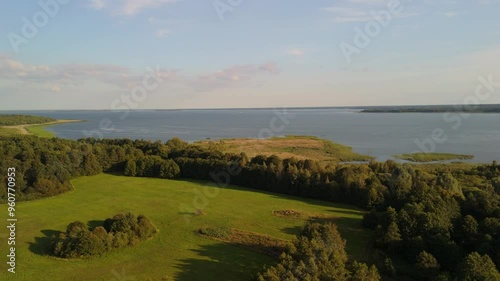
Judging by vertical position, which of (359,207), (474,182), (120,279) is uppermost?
(474,182)

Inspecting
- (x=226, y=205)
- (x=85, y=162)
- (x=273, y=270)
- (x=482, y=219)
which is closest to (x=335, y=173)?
(x=226, y=205)

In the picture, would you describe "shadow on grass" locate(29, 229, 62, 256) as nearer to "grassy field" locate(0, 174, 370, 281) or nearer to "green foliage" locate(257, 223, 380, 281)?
"grassy field" locate(0, 174, 370, 281)

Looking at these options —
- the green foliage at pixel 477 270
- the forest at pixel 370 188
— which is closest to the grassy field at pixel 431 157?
the forest at pixel 370 188

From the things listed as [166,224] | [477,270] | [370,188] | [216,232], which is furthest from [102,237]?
[370,188]

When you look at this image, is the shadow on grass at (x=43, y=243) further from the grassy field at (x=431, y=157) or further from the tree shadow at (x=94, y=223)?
the grassy field at (x=431, y=157)

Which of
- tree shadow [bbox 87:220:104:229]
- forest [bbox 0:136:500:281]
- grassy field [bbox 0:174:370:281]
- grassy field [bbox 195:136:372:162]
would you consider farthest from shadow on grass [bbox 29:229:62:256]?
grassy field [bbox 195:136:372:162]

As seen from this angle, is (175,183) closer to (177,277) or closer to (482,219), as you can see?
(177,277)
